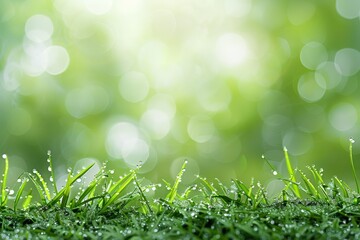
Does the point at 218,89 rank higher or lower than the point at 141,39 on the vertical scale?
lower

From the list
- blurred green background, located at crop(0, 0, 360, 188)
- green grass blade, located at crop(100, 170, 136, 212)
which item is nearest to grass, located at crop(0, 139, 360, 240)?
green grass blade, located at crop(100, 170, 136, 212)

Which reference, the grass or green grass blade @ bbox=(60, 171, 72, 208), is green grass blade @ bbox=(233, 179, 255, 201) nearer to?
the grass

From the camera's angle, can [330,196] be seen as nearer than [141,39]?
Yes

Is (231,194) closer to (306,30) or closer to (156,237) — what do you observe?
(156,237)

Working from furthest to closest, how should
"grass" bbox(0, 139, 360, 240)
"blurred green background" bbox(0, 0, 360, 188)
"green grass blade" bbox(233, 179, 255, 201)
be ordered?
"blurred green background" bbox(0, 0, 360, 188)
"green grass blade" bbox(233, 179, 255, 201)
"grass" bbox(0, 139, 360, 240)

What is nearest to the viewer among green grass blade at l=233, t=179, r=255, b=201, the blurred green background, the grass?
the grass

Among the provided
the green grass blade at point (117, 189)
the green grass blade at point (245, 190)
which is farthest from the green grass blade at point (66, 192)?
the green grass blade at point (245, 190)

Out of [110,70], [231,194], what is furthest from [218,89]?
[231,194]

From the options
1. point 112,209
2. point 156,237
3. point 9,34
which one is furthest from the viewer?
point 9,34
